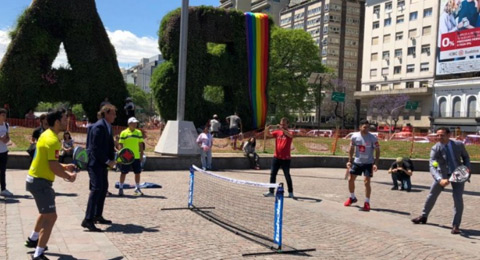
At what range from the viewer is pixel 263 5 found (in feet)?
360

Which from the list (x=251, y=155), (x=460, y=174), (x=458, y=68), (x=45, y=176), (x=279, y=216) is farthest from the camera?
(x=458, y=68)

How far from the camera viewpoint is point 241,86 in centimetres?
3106

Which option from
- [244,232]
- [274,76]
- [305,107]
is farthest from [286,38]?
[244,232]

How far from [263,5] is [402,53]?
145 ft

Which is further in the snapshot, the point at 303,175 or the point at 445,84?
the point at 445,84

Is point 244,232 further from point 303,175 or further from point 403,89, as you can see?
point 403,89

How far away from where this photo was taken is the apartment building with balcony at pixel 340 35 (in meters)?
90.1

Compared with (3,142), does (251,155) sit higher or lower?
lower

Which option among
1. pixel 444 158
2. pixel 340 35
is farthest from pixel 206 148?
pixel 340 35

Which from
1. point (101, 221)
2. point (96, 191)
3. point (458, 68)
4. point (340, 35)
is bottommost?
point (101, 221)

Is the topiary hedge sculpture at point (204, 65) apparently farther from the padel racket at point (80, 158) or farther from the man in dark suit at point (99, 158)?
the padel racket at point (80, 158)

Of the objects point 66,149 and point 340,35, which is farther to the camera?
point 340,35

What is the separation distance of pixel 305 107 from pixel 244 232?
49597mm

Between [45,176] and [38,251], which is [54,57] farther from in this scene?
[38,251]
